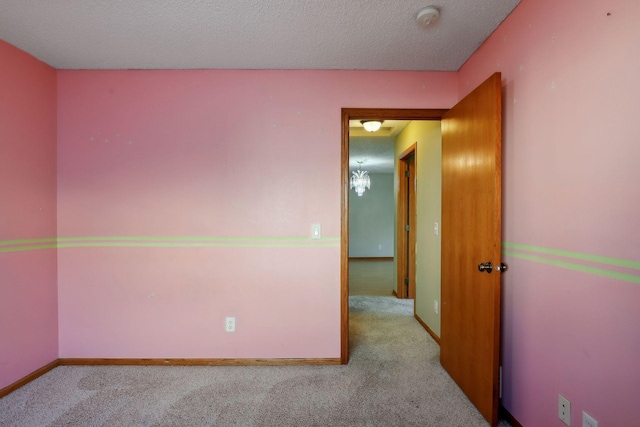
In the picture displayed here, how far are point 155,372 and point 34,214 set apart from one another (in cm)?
149

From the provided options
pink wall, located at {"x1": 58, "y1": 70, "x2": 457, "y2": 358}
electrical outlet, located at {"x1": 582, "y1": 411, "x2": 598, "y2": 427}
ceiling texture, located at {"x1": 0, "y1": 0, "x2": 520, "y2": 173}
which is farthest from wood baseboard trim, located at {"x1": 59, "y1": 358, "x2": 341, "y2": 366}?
ceiling texture, located at {"x1": 0, "y1": 0, "x2": 520, "y2": 173}

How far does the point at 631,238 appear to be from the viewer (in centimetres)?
119

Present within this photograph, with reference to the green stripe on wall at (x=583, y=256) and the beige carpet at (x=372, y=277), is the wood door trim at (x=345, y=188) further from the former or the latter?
the beige carpet at (x=372, y=277)

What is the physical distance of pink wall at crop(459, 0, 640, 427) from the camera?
3.95 feet

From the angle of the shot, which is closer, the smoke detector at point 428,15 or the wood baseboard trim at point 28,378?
the smoke detector at point 428,15

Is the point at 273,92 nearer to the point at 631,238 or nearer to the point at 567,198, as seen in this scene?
→ the point at 567,198

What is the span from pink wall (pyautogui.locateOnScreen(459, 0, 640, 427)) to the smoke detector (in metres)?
0.45

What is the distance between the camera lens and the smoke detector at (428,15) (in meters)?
1.82

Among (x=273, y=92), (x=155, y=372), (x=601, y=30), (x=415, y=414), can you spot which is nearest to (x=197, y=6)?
(x=273, y=92)

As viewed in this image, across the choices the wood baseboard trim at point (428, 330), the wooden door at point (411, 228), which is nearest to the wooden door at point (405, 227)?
the wooden door at point (411, 228)

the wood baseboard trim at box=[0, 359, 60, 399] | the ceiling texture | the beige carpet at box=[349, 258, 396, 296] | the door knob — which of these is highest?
the ceiling texture

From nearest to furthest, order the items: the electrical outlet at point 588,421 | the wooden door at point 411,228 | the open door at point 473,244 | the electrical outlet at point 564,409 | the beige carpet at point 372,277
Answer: the electrical outlet at point 588,421, the electrical outlet at point 564,409, the open door at point 473,244, the wooden door at point 411,228, the beige carpet at point 372,277

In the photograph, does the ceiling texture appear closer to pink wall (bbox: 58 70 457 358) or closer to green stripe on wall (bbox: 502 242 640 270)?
pink wall (bbox: 58 70 457 358)

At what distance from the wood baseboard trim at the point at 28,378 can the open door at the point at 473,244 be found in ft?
Result: 10.0
